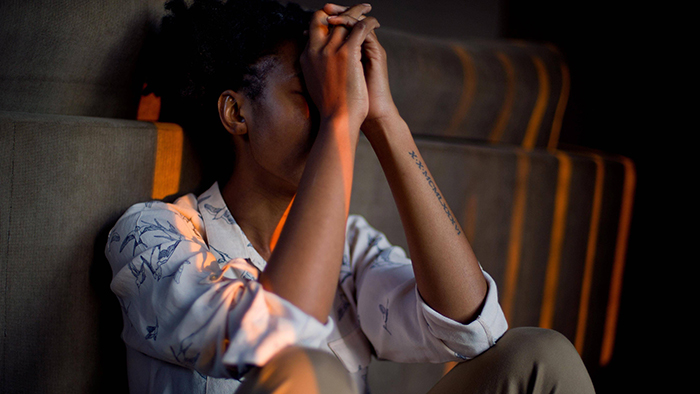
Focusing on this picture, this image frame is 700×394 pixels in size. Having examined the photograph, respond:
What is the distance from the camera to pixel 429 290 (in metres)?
0.61

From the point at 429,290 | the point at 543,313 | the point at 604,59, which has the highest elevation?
the point at 604,59

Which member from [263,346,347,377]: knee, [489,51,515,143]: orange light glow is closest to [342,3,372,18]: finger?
[263,346,347,377]: knee

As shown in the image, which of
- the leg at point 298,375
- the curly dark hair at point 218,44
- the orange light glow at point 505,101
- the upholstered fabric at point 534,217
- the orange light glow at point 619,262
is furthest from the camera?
the orange light glow at point 619,262

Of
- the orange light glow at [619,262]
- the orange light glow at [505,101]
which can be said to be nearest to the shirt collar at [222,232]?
the orange light glow at [505,101]

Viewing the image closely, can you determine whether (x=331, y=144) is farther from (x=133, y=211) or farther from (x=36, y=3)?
(x=36, y=3)

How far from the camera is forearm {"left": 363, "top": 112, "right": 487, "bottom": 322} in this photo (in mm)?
604

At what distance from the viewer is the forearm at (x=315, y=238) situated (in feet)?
1.52

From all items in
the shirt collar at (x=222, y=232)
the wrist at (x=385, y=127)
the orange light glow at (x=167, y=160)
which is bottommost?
the shirt collar at (x=222, y=232)

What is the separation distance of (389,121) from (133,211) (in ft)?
1.18

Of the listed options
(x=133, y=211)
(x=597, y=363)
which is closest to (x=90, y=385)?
(x=133, y=211)

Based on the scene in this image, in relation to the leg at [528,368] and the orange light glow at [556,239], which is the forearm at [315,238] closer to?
the leg at [528,368]

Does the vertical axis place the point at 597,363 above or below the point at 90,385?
below

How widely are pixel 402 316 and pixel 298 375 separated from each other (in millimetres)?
310

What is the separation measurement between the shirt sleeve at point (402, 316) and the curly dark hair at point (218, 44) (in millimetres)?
320
